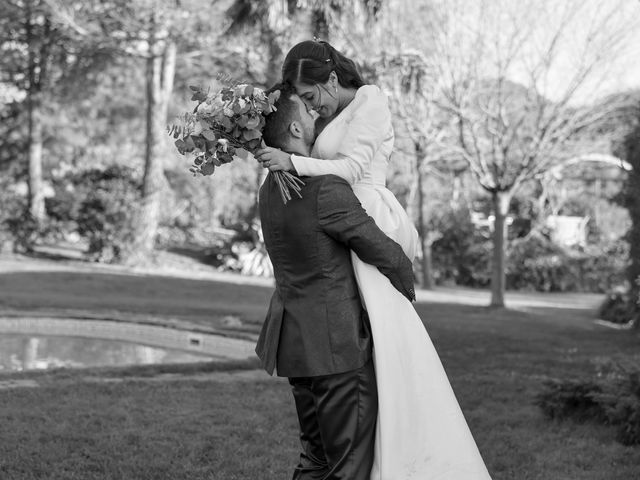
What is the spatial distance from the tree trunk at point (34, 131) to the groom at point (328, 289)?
1958 cm

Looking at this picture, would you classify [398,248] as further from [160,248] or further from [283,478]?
[160,248]

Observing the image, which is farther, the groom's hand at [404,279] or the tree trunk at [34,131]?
the tree trunk at [34,131]

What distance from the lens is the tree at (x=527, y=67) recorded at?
13.9m

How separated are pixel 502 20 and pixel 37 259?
12.1 meters

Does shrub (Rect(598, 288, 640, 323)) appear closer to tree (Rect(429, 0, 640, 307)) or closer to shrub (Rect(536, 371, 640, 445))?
tree (Rect(429, 0, 640, 307))

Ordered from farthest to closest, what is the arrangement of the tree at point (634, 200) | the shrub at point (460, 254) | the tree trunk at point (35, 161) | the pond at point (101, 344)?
the shrub at point (460, 254), the tree trunk at point (35, 161), the tree at point (634, 200), the pond at point (101, 344)

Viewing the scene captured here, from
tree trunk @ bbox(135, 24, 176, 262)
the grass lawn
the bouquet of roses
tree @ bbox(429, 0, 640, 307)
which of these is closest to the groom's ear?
the bouquet of roses

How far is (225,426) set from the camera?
227 inches

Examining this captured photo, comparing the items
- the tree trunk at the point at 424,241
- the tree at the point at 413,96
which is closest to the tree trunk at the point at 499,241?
the tree at the point at 413,96

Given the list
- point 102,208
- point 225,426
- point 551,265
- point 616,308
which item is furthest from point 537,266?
point 225,426

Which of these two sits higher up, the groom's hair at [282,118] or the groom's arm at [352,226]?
the groom's hair at [282,118]

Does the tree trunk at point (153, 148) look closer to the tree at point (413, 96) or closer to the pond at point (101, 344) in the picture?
the tree at point (413, 96)

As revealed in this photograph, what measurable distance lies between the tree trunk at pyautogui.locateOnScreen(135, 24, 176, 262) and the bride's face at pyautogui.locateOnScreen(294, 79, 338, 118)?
17.5m

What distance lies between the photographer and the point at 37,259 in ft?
67.1
